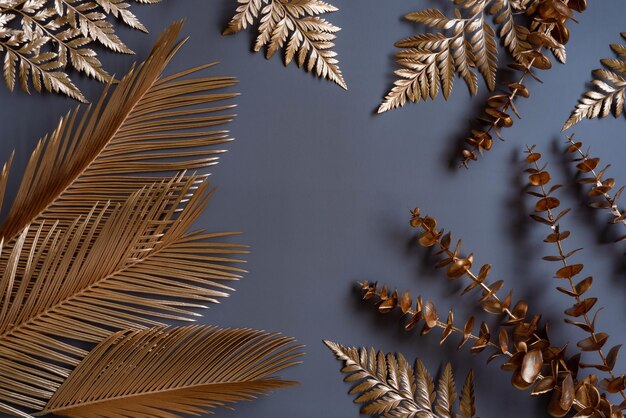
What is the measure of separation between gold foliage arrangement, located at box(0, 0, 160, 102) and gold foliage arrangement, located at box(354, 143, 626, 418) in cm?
61

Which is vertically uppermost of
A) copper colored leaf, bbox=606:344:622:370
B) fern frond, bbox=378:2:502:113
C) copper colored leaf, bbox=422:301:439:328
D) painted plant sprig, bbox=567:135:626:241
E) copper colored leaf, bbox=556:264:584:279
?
fern frond, bbox=378:2:502:113

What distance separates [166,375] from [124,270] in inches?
7.4

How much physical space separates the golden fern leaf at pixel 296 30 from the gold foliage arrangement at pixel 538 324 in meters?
0.32

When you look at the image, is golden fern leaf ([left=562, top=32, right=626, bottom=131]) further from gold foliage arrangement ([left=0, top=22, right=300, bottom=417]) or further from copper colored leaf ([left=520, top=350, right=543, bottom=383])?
gold foliage arrangement ([left=0, top=22, right=300, bottom=417])

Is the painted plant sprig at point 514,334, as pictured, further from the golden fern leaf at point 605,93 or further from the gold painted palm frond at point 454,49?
the golden fern leaf at point 605,93

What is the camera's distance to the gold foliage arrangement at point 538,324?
1.00 m

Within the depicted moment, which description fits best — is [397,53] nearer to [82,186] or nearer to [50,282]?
[82,186]

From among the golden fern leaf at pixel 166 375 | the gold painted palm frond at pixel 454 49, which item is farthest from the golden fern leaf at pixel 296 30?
the golden fern leaf at pixel 166 375

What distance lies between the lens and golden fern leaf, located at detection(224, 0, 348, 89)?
1.04 m

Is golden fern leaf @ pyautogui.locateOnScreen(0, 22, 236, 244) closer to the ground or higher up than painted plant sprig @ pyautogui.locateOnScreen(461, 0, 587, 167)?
closer to the ground

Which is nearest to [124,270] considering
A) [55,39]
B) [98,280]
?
[98,280]

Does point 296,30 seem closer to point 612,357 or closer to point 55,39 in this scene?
point 55,39

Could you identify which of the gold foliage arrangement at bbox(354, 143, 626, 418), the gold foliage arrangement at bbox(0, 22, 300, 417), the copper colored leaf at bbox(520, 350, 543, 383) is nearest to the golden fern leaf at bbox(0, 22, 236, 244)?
the gold foliage arrangement at bbox(0, 22, 300, 417)

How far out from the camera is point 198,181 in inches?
40.4
